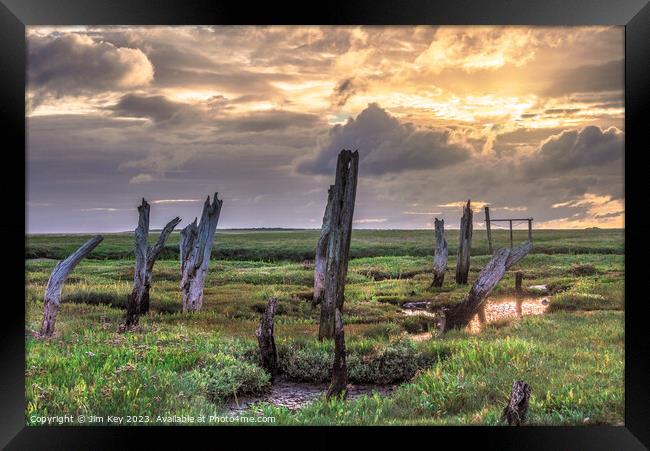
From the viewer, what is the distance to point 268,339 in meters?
10.4

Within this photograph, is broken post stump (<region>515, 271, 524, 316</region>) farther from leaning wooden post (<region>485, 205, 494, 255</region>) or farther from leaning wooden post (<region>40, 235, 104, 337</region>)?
leaning wooden post (<region>40, 235, 104, 337</region>)

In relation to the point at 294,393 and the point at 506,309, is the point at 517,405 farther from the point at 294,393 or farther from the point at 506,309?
the point at 294,393

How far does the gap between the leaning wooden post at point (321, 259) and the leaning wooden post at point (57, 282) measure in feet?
13.7

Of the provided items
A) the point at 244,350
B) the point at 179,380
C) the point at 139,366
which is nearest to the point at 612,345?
the point at 244,350

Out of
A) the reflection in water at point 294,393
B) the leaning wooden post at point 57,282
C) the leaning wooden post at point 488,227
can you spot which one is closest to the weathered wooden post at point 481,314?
the leaning wooden post at point 488,227

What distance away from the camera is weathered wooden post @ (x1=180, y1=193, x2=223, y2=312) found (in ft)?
38.0

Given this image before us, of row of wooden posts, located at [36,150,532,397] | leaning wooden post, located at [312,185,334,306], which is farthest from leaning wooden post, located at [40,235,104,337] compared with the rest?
leaning wooden post, located at [312,185,334,306]

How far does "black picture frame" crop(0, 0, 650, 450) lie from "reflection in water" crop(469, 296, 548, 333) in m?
2.07

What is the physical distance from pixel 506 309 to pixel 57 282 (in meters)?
8.47

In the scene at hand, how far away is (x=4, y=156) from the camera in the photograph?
29.7ft

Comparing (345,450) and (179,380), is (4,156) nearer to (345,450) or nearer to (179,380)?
(179,380)
